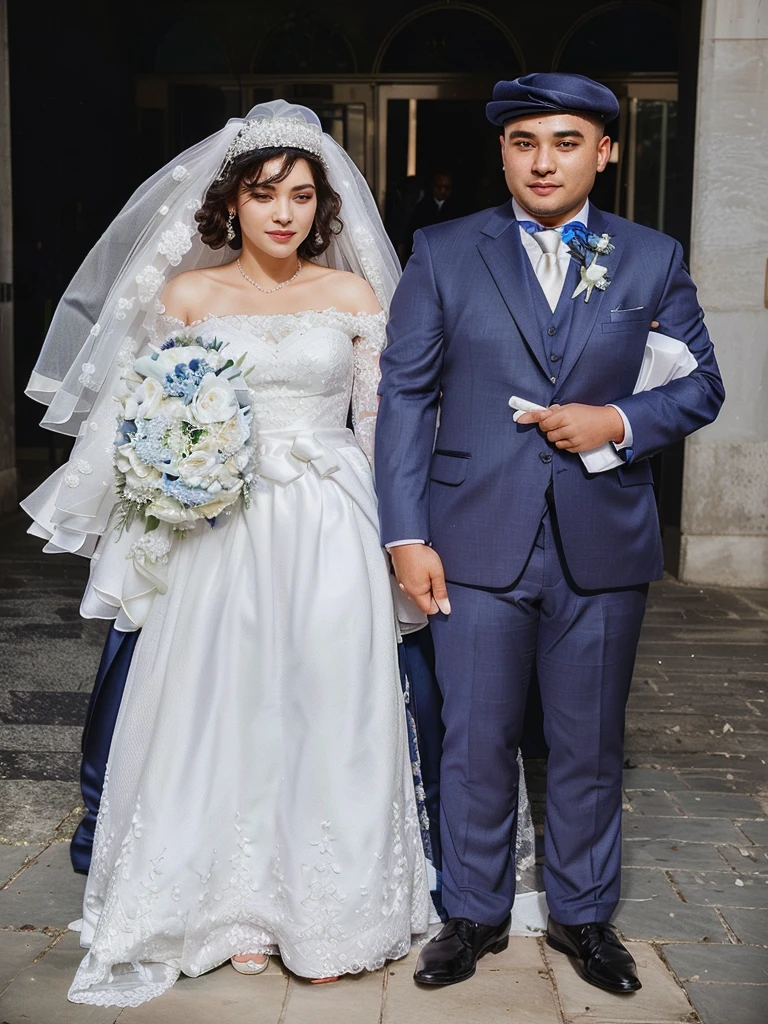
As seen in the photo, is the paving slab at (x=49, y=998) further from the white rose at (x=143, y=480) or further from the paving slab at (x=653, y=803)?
the paving slab at (x=653, y=803)

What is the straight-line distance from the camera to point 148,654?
11.3ft

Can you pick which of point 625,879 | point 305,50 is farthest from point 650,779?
point 305,50

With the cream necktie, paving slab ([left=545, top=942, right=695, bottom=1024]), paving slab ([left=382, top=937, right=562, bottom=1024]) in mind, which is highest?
the cream necktie

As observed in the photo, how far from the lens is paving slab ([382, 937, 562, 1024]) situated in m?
3.08

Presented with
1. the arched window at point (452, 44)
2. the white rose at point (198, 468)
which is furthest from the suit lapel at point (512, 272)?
the arched window at point (452, 44)

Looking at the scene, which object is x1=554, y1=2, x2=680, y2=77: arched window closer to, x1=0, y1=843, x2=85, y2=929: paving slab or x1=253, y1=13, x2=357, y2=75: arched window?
x1=253, y1=13, x2=357, y2=75: arched window

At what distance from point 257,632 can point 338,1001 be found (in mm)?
929

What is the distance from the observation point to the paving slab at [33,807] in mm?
4184

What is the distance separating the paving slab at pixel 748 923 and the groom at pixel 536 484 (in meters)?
0.46

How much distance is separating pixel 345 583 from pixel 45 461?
900 cm

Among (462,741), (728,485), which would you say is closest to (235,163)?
(462,741)

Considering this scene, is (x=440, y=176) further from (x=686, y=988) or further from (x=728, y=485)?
(x=686, y=988)

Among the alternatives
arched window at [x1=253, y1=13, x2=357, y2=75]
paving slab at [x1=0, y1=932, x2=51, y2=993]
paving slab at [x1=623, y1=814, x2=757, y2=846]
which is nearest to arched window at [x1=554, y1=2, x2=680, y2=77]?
arched window at [x1=253, y1=13, x2=357, y2=75]

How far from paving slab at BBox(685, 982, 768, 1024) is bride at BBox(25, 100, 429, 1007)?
0.73 metres
